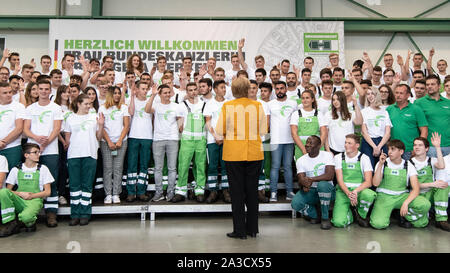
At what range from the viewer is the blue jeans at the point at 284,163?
5.03 meters

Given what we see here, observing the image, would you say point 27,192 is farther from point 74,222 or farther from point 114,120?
point 114,120

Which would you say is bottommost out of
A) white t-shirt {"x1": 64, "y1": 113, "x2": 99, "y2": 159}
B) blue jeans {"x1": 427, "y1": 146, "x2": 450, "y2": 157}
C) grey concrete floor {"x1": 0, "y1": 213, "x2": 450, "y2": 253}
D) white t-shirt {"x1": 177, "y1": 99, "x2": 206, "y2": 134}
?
grey concrete floor {"x1": 0, "y1": 213, "x2": 450, "y2": 253}

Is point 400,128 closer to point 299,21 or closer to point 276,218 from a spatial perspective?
point 276,218

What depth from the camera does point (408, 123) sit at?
4.93m

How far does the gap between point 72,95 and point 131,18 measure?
5.15 meters

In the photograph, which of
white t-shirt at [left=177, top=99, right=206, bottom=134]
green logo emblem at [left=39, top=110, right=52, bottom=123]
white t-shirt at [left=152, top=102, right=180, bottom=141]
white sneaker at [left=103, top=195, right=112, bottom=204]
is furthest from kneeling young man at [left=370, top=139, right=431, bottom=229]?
green logo emblem at [left=39, top=110, right=52, bottom=123]

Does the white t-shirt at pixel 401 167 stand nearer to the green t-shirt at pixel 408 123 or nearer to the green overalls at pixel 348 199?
the green overalls at pixel 348 199

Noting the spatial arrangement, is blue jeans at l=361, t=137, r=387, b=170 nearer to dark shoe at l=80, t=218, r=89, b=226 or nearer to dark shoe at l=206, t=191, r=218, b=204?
dark shoe at l=206, t=191, r=218, b=204

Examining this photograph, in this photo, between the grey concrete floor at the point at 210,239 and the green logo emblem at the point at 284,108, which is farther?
the green logo emblem at the point at 284,108

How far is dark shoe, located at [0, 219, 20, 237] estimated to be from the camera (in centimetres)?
389

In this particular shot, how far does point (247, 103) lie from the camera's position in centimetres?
369

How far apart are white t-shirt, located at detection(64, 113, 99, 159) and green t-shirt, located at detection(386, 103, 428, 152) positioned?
14.2ft

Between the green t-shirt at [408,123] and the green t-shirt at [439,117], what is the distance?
191 mm

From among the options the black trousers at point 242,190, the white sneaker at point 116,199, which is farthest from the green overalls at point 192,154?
the black trousers at point 242,190
